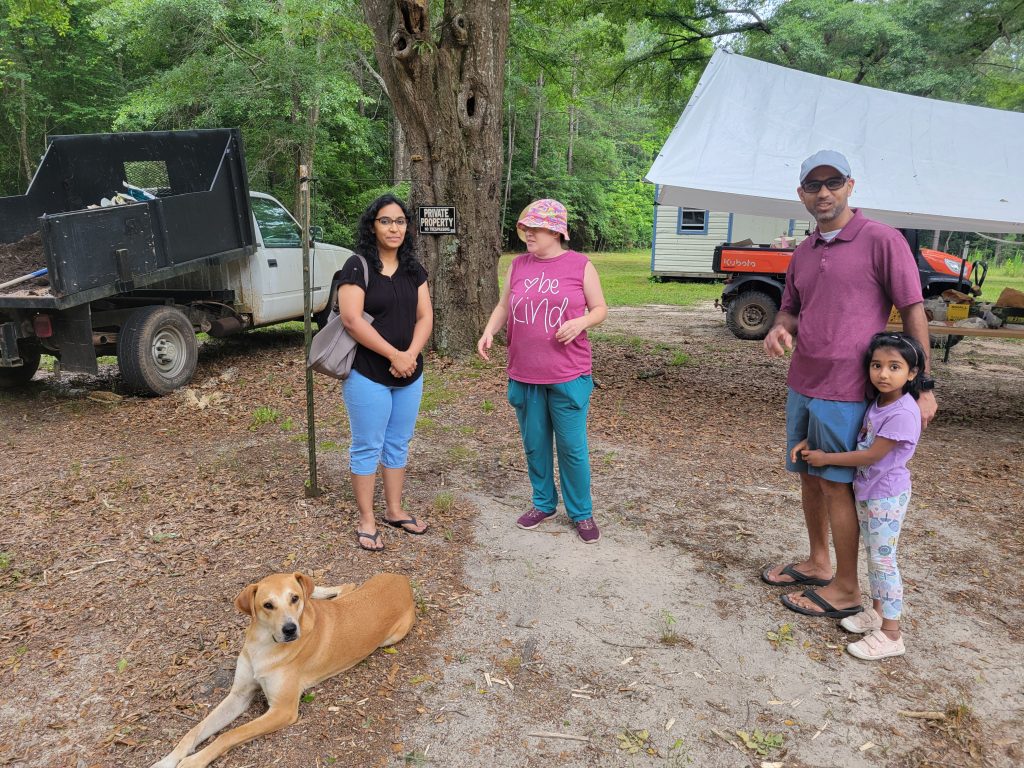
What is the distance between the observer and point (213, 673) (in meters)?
2.60

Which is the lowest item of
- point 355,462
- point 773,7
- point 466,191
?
point 355,462

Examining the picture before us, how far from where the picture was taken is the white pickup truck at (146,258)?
18.3ft

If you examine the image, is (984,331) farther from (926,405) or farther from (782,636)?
(782,636)

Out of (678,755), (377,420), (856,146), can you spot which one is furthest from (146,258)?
(856,146)

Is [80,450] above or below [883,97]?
below

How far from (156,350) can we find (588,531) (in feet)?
15.8

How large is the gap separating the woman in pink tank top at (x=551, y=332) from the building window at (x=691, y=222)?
16003 mm

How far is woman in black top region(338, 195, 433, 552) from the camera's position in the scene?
3.27 metres

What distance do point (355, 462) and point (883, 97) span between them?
569 cm

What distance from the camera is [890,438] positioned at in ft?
8.32

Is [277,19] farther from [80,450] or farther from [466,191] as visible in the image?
[80,450]

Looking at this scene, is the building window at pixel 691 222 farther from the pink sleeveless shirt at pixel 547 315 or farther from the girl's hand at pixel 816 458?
the girl's hand at pixel 816 458

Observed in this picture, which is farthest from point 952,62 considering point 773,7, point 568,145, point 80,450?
point 568,145

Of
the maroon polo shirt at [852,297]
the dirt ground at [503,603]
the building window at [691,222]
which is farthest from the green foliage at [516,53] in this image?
the maroon polo shirt at [852,297]
